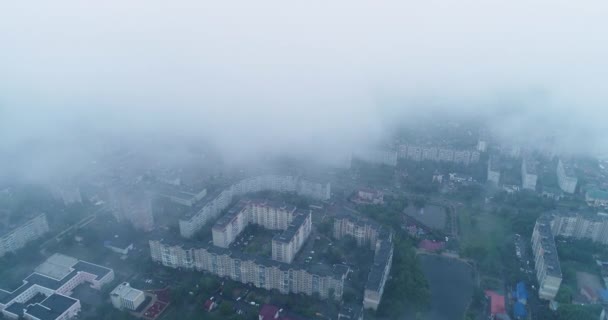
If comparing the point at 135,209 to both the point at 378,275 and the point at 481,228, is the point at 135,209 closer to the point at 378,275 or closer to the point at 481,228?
the point at 378,275

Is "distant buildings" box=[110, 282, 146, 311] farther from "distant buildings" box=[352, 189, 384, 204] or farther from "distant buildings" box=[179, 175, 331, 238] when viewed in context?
"distant buildings" box=[352, 189, 384, 204]

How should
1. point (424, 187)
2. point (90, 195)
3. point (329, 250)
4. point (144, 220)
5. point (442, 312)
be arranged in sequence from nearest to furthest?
point (442, 312), point (329, 250), point (144, 220), point (90, 195), point (424, 187)

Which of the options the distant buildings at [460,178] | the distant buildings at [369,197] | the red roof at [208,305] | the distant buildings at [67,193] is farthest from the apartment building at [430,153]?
the distant buildings at [67,193]

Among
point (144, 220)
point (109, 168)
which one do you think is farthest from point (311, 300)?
point (109, 168)

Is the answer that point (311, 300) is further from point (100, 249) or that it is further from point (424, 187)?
point (424, 187)

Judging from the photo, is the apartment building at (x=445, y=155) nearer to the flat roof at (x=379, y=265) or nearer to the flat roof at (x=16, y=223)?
the flat roof at (x=379, y=265)
